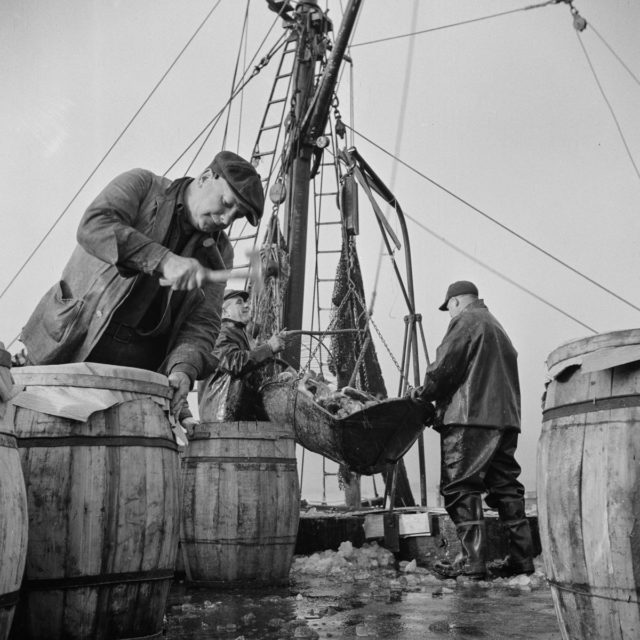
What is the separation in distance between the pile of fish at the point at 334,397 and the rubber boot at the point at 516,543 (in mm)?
1279

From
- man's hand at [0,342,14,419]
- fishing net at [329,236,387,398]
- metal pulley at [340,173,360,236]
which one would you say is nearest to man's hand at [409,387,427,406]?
man's hand at [0,342,14,419]

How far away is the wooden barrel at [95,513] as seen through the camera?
2555 millimetres

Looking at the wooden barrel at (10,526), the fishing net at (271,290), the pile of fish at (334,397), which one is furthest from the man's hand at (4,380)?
the fishing net at (271,290)

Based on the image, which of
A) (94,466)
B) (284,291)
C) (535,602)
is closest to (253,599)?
(535,602)

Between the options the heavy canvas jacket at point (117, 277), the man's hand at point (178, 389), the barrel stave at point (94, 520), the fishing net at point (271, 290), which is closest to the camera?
the barrel stave at point (94, 520)

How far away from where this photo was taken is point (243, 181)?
3.21 m

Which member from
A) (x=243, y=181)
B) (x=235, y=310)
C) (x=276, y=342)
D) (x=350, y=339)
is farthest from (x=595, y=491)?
(x=350, y=339)

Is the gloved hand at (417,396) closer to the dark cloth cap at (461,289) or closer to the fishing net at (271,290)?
the dark cloth cap at (461,289)

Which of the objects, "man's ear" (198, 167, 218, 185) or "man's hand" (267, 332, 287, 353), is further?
"man's hand" (267, 332, 287, 353)

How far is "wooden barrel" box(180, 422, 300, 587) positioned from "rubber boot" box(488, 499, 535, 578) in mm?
1693

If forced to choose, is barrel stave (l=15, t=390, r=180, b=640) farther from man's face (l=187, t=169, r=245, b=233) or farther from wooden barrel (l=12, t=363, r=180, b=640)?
man's face (l=187, t=169, r=245, b=233)

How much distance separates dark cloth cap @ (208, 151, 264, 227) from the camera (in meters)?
3.21

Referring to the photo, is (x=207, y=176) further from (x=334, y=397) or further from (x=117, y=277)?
(x=334, y=397)

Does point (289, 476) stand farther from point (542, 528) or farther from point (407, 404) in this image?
point (542, 528)
